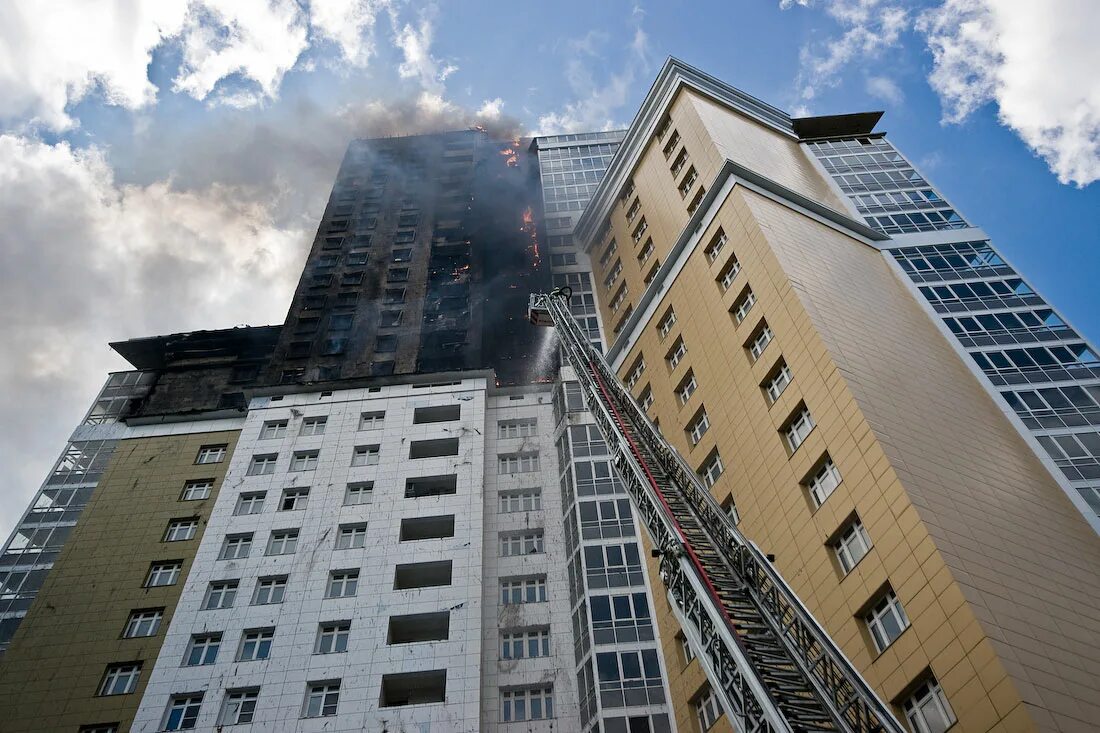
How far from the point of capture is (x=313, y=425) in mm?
42375

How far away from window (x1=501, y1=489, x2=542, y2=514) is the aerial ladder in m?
20.3

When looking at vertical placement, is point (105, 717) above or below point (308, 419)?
below

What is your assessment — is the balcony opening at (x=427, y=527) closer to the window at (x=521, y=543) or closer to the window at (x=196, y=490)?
the window at (x=521, y=543)

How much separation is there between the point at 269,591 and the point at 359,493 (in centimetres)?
642

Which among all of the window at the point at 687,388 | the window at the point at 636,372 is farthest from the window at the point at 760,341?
the window at the point at 636,372

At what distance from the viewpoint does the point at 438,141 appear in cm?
7469

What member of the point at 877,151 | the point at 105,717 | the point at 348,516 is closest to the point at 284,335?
the point at 348,516

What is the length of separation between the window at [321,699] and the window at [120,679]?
25.3ft

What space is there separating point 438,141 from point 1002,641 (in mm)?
68765

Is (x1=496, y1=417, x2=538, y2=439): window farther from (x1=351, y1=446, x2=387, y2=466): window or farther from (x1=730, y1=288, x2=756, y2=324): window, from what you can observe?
(x1=730, y1=288, x2=756, y2=324): window

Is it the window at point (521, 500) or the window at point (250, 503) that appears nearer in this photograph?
the window at point (250, 503)

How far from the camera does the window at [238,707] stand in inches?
1147

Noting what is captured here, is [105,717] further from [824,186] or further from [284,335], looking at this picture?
[824,186]

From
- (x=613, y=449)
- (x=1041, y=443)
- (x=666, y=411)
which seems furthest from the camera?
(x=666, y=411)
